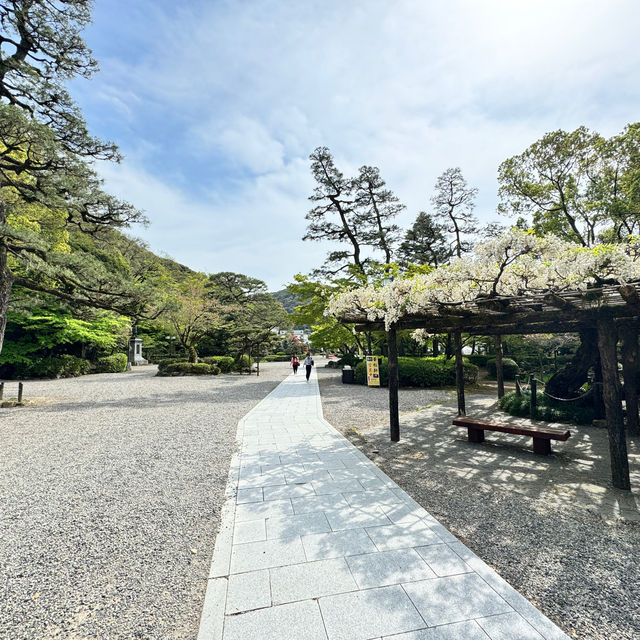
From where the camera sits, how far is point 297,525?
10.9 ft

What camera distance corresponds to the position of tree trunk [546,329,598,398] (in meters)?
8.50

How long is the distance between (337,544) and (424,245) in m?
26.4

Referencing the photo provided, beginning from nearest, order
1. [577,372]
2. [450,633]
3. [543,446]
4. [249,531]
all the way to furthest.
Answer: [450,633]
[249,531]
[543,446]
[577,372]

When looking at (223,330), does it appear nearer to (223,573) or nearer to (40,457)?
(40,457)

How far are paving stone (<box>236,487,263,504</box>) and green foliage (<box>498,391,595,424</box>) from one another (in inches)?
306

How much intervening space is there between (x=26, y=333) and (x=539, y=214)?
29.3 metres

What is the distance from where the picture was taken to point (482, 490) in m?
4.25

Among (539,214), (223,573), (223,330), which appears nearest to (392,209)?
(539,214)

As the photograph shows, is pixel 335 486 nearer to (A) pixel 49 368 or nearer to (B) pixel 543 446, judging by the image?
(B) pixel 543 446

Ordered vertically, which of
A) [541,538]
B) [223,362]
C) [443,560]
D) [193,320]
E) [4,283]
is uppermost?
[4,283]

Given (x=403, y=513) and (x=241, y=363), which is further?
(x=241, y=363)

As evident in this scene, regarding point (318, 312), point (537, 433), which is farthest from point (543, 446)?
point (318, 312)

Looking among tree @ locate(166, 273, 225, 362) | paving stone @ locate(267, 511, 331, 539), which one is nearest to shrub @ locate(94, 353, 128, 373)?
tree @ locate(166, 273, 225, 362)

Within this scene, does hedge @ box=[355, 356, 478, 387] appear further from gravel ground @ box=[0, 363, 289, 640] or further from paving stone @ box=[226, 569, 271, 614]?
paving stone @ box=[226, 569, 271, 614]
